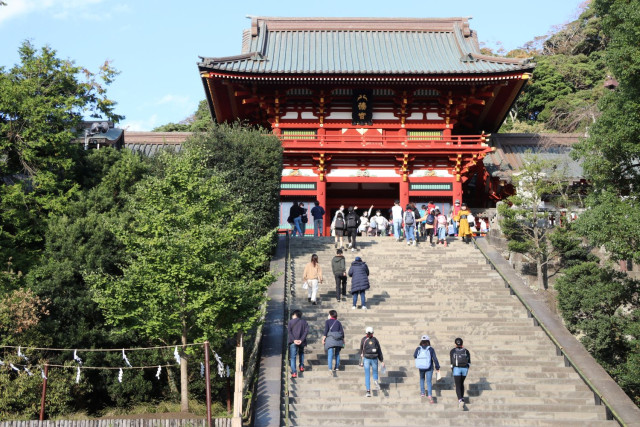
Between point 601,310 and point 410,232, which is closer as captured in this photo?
point 601,310

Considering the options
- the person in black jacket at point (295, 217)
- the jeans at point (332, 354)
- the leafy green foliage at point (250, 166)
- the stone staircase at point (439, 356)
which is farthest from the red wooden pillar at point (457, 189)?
the jeans at point (332, 354)

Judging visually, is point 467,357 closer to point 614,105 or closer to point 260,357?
point 260,357

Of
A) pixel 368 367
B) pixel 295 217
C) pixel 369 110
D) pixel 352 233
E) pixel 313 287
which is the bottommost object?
pixel 368 367

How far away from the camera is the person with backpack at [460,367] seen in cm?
1397

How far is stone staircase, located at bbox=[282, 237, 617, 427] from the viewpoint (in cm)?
1403

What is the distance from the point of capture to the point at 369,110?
102 feet

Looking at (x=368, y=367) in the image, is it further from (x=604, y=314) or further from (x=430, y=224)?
(x=430, y=224)

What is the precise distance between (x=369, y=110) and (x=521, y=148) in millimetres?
8921

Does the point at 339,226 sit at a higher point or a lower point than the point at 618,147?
lower

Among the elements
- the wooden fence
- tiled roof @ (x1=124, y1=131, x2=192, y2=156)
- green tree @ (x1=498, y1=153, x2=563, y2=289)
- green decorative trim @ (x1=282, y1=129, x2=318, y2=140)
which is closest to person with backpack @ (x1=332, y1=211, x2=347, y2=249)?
green tree @ (x1=498, y1=153, x2=563, y2=289)

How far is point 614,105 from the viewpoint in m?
16.6

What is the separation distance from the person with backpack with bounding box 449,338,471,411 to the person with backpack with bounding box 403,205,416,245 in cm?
981

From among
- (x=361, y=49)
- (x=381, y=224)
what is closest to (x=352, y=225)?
(x=381, y=224)

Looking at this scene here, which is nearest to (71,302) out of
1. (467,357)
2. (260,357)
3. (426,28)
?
(260,357)
